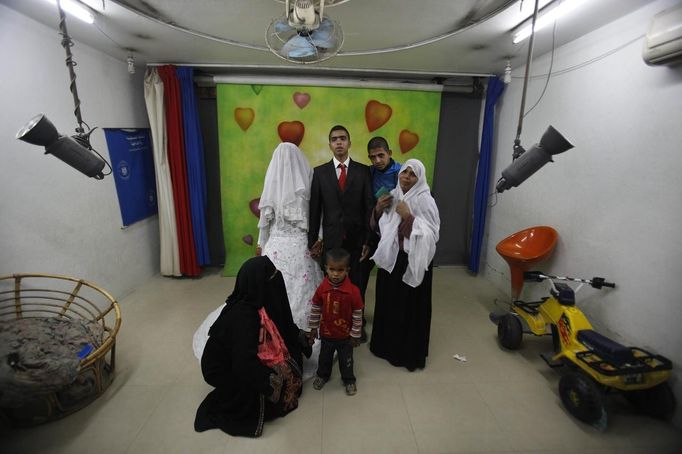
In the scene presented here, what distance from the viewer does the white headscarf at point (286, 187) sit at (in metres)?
2.30

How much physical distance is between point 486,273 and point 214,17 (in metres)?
3.52

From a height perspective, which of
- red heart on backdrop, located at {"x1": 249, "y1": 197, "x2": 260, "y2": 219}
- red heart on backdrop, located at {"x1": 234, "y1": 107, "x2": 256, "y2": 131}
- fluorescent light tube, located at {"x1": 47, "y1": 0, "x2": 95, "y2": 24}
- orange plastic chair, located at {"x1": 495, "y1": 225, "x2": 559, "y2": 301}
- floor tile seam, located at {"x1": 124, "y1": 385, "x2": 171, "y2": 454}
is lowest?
floor tile seam, located at {"x1": 124, "y1": 385, "x2": 171, "y2": 454}

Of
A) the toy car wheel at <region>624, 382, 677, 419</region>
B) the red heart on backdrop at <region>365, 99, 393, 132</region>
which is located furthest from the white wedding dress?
the toy car wheel at <region>624, 382, 677, 419</region>

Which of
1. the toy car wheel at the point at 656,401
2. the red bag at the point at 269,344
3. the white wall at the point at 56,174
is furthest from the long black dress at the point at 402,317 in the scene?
the white wall at the point at 56,174

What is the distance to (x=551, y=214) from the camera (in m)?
2.57

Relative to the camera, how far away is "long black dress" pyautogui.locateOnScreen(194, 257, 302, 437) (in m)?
1.54

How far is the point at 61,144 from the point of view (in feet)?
4.94

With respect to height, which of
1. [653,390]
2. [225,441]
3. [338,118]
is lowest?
[225,441]

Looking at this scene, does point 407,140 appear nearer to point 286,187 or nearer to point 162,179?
point 286,187

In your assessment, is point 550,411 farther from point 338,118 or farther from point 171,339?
point 338,118

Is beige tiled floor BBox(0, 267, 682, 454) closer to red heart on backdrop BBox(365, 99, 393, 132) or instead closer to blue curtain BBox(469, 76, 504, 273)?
blue curtain BBox(469, 76, 504, 273)

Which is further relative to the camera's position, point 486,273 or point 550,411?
point 486,273

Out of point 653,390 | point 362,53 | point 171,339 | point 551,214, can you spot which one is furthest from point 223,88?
point 653,390

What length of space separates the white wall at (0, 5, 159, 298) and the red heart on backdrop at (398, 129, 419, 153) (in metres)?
2.78
